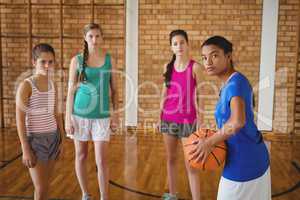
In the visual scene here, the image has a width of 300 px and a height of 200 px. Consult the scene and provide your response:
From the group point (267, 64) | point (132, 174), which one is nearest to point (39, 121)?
point (132, 174)

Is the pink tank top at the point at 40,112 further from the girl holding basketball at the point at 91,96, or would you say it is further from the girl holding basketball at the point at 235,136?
the girl holding basketball at the point at 235,136

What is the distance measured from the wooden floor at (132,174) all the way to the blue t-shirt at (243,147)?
5.82ft

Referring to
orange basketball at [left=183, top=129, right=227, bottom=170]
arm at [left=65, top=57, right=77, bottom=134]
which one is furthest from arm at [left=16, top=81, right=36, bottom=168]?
orange basketball at [left=183, top=129, right=227, bottom=170]

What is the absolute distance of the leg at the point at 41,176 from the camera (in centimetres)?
249

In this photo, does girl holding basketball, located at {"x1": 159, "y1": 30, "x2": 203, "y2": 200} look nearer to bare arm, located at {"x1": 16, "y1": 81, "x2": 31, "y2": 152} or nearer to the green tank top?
the green tank top

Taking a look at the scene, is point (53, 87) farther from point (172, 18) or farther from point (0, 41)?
point (0, 41)

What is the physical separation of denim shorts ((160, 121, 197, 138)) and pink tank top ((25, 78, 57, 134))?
96 centimetres

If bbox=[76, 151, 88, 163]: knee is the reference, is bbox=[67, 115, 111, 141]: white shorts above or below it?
above

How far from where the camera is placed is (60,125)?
2.69 m

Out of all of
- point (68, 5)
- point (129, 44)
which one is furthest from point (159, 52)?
point (68, 5)

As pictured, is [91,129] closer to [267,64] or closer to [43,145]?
[43,145]

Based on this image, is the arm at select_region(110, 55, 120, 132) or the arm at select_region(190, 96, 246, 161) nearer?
the arm at select_region(190, 96, 246, 161)

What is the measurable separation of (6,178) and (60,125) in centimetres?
171

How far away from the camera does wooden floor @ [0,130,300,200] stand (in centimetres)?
362
